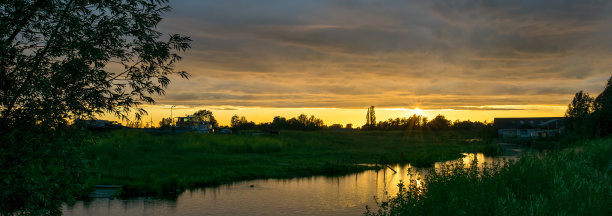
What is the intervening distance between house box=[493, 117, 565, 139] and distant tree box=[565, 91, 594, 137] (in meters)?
37.2

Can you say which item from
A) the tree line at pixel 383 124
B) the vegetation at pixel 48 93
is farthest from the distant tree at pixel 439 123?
the vegetation at pixel 48 93

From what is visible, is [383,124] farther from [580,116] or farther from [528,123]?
[580,116]

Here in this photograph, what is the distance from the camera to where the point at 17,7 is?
45.5ft

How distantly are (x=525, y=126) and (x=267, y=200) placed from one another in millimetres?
109585

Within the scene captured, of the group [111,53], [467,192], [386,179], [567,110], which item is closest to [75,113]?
[111,53]

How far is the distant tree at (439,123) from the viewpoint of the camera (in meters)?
177

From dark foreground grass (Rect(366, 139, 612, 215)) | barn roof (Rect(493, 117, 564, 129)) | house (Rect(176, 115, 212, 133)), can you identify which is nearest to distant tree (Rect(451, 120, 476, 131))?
barn roof (Rect(493, 117, 564, 129))

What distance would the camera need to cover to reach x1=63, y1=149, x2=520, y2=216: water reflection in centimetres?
2680

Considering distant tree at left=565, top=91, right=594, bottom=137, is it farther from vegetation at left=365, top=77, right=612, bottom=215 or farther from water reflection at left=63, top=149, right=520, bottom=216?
vegetation at left=365, top=77, right=612, bottom=215

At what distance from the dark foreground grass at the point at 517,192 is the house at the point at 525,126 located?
10533cm

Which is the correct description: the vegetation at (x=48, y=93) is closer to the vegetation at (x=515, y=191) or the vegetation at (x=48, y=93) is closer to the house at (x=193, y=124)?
the vegetation at (x=515, y=191)

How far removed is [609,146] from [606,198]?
→ 68.5 feet

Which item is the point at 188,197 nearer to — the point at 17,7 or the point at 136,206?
the point at 136,206

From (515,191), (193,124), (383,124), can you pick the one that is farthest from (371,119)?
(515,191)
